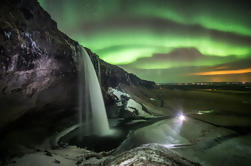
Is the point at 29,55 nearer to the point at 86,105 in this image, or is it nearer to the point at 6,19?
the point at 6,19

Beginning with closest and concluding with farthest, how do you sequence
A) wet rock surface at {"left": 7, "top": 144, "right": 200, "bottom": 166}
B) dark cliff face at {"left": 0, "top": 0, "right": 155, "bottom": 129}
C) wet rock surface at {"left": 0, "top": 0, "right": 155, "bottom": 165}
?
wet rock surface at {"left": 7, "top": 144, "right": 200, "bottom": 166} → dark cliff face at {"left": 0, "top": 0, "right": 155, "bottom": 129} → wet rock surface at {"left": 0, "top": 0, "right": 155, "bottom": 165}

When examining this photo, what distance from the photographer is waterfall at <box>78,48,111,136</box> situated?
1509 cm

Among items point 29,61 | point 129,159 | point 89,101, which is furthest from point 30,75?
point 129,159

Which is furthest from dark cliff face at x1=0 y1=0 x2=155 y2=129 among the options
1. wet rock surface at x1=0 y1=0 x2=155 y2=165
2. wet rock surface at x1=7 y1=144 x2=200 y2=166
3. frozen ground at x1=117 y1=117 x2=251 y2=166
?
frozen ground at x1=117 y1=117 x2=251 y2=166

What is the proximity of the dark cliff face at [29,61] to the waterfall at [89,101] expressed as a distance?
2.09m

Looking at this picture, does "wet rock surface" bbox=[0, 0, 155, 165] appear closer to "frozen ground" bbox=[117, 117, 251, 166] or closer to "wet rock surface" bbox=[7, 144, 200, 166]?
"wet rock surface" bbox=[7, 144, 200, 166]

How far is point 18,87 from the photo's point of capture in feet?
28.4

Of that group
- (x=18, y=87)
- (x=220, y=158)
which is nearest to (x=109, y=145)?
(x=220, y=158)

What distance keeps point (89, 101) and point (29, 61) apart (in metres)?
9.83

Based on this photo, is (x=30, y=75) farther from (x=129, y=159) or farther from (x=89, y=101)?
→ (x=129, y=159)

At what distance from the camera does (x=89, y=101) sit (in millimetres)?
17281

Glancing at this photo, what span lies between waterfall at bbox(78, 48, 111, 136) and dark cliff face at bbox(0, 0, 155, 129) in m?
2.09

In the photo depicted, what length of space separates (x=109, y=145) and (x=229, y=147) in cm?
874

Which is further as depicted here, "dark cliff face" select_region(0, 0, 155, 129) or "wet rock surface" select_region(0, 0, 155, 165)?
"wet rock surface" select_region(0, 0, 155, 165)
